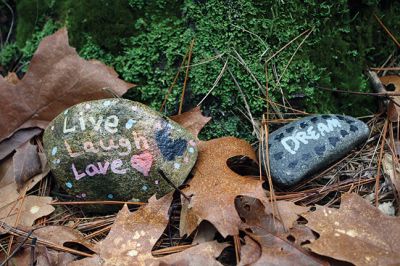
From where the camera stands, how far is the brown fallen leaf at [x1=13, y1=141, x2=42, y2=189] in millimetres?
2391

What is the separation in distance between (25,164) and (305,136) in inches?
59.6

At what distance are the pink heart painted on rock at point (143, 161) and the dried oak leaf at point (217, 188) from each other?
0.22 m

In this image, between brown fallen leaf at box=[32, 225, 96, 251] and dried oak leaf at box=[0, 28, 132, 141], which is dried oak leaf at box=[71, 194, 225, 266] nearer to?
brown fallen leaf at box=[32, 225, 96, 251]

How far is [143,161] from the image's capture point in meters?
2.20

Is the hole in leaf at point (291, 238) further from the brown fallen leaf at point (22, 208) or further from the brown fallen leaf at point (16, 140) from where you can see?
the brown fallen leaf at point (16, 140)

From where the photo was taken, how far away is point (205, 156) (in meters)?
Answer: 2.31

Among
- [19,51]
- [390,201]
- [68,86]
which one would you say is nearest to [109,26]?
[68,86]

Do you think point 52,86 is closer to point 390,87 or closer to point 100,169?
point 100,169

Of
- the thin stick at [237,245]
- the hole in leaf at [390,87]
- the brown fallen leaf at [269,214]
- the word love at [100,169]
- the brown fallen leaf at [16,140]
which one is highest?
the brown fallen leaf at [16,140]

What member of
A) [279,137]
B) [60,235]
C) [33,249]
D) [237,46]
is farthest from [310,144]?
[33,249]

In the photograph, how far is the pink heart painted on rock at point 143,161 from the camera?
2.20 meters

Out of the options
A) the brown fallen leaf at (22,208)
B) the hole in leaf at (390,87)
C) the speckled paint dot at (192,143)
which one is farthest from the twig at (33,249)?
the hole in leaf at (390,87)

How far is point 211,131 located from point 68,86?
857 mm

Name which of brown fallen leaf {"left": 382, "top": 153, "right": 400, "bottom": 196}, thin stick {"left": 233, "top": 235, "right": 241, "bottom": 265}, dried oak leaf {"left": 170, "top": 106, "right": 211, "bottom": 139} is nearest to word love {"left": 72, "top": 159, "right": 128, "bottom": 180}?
dried oak leaf {"left": 170, "top": 106, "right": 211, "bottom": 139}
